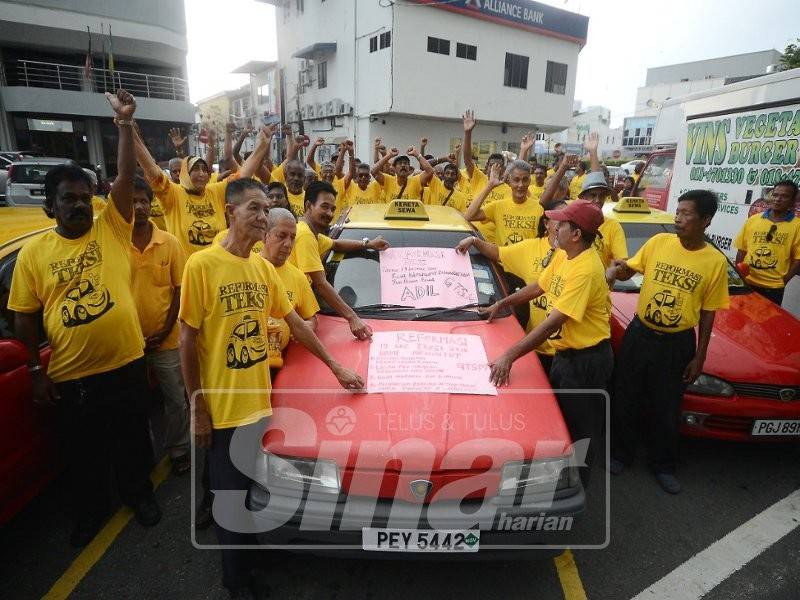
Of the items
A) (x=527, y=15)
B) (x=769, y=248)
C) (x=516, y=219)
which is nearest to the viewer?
(x=769, y=248)

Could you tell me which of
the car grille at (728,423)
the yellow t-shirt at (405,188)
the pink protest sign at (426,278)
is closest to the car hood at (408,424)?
the pink protest sign at (426,278)

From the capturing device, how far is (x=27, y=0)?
65.1 ft

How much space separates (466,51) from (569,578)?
24.1 meters

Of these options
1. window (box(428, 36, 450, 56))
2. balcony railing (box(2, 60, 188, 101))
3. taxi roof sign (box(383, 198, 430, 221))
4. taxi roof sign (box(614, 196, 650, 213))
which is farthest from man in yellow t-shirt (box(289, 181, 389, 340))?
balcony railing (box(2, 60, 188, 101))

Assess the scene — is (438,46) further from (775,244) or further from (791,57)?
(775,244)

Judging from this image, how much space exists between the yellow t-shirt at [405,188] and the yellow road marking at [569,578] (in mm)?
4735

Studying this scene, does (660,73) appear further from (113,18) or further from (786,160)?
(786,160)

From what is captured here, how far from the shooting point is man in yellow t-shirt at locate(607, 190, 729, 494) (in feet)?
9.81

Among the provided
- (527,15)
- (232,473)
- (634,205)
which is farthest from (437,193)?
(527,15)

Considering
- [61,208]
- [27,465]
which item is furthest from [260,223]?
[27,465]

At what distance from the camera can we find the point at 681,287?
3020 mm

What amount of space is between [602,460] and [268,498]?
2.48 m

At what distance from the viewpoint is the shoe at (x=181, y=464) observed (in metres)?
3.23

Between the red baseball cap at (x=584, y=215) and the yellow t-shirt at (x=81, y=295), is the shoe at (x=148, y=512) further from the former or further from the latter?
the red baseball cap at (x=584, y=215)
